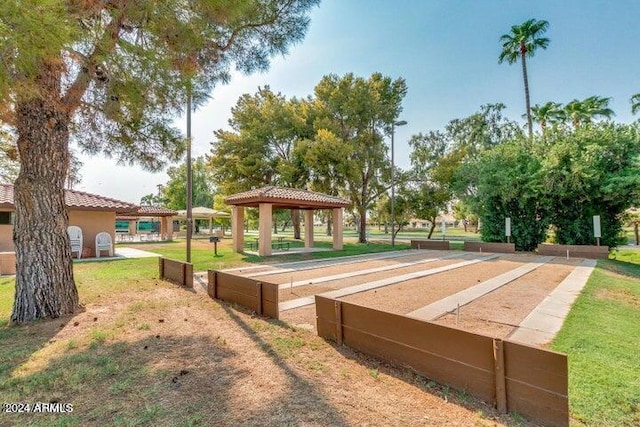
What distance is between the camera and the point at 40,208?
17.9 feet

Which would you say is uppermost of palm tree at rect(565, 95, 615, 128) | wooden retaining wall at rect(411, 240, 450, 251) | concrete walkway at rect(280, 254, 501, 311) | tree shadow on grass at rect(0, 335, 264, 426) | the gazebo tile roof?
palm tree at rect(565, 95, 615, 128)

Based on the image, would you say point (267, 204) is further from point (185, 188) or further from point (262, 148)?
point (185, 188)

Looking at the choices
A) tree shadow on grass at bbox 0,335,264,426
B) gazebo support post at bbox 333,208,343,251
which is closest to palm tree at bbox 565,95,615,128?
gazebo support post at bbox 333,208,343,251

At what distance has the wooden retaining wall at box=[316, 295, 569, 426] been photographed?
2656 millimetres

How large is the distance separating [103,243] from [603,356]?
57.1 ft

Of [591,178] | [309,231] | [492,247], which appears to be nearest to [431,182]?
[492,247]

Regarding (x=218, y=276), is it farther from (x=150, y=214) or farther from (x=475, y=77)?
(x=150, y=214)

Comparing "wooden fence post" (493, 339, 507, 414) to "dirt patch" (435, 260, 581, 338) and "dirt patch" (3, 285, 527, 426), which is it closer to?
"dirt patch" (3, 285, 527, 426)

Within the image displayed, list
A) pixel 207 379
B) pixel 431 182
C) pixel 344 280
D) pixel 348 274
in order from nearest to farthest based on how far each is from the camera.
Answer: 1. pixel 207 379
2. pixel 344 280
3. pixel 348 274
4. pixel 431 182

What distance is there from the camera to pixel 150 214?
79.3ft

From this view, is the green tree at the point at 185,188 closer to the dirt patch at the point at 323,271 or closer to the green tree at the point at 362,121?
the green tree at the point at 362,121

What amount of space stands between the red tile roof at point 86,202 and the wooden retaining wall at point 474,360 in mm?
14465

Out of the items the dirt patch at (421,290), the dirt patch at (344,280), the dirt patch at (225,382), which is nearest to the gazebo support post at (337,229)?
the dirt patch at (344,280)

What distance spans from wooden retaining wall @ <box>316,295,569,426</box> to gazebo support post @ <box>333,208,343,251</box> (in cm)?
1440
